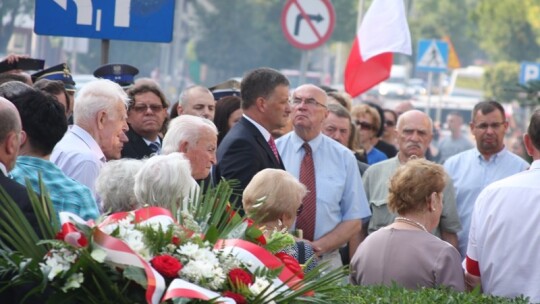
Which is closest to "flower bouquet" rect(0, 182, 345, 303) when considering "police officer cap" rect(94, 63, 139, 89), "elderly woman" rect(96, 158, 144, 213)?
"elderly woman" rect(96, 158, 144, 213)

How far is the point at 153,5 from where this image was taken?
30.8 ft

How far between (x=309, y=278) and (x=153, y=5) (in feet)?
15.4

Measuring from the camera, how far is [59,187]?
6.14 m

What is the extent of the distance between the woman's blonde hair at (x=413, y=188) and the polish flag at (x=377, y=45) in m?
7.01

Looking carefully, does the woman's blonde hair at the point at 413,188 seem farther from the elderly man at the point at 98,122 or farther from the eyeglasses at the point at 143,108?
the eyeglasses at the point at 143,108

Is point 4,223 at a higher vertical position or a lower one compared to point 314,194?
higher

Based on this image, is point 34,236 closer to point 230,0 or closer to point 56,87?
point 56,87

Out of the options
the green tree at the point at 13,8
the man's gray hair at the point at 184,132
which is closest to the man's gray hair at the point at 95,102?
the man's gray hair at the point at 184,132

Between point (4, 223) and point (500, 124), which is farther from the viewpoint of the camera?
point (500, 124)

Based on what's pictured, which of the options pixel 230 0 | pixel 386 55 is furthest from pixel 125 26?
pixel 230 0

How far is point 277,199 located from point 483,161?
15.2 feet

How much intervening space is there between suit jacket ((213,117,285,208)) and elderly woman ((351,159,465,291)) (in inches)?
51.2

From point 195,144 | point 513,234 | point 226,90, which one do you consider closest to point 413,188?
point 513,234

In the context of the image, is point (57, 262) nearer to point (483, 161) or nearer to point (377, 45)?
point (483, 161)
